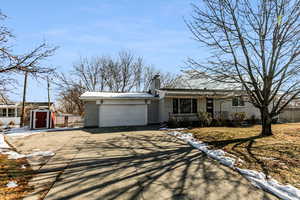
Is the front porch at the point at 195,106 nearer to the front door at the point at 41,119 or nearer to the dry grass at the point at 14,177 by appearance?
the dry grass at the point at 14,177

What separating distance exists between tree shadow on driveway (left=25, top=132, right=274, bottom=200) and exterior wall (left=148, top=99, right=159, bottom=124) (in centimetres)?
949

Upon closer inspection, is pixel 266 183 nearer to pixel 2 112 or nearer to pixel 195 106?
pixel 195 106

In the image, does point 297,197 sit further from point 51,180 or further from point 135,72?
point 135,72

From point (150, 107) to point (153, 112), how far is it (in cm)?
56

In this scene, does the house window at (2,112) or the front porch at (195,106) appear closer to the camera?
the front porch at (195,106)

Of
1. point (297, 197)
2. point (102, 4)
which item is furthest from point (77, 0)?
point (297, 197)

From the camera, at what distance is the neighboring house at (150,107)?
43.7 ft

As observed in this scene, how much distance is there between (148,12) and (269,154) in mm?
8185

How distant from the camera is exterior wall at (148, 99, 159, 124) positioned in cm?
1504

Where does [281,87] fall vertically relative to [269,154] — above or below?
above

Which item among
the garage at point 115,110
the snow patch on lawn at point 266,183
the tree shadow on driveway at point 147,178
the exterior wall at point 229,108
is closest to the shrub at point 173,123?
the garage at point 115,110

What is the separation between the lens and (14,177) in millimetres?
3828

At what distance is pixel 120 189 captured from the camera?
322 cm

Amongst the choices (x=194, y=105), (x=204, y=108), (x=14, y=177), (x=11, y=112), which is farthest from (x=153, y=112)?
(x=11, y=112)
